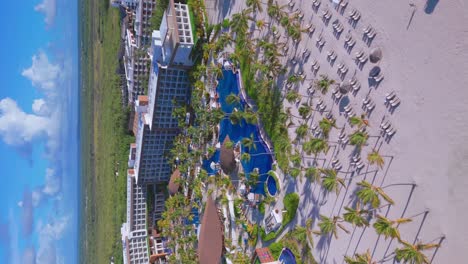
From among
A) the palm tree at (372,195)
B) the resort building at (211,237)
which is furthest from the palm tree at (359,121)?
the resort building at (211,237)

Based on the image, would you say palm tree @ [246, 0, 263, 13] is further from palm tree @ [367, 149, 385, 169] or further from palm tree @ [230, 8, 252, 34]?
palm tree @ [367, 149, 385, 169]

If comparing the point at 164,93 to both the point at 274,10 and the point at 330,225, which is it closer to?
the point at 274,10

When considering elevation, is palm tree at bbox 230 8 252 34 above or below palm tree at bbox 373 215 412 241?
above

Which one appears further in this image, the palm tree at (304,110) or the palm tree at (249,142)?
the palm tree at (249,142)

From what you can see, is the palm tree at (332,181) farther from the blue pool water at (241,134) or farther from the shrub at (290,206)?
the blue pool water at (241,134)

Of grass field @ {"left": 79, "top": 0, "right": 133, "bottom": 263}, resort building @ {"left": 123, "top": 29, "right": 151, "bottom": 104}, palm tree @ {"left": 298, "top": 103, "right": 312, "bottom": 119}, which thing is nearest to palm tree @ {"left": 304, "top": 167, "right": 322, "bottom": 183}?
palm tree @ {"left": 298, "top": 103, "right": 312, "bottom": 119}

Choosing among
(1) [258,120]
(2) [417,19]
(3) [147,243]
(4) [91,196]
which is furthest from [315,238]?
(4) [91,196]

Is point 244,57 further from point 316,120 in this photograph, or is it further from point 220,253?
point 220,253
